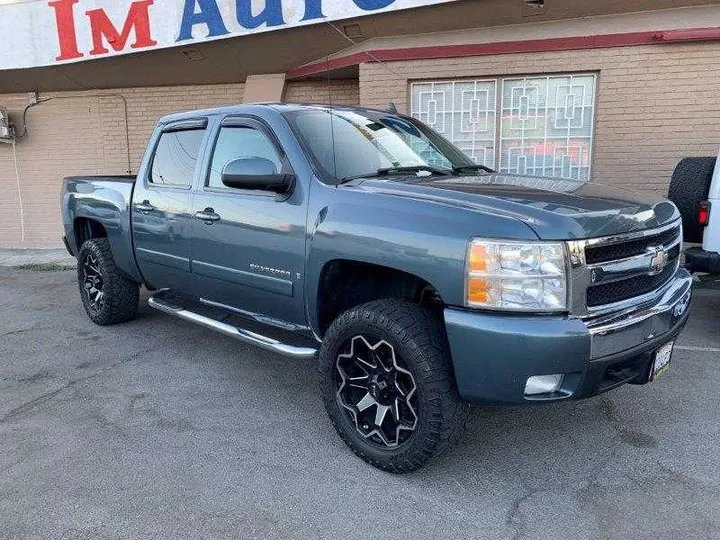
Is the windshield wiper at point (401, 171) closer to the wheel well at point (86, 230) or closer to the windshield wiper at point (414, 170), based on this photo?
the windshield wiper at point (414, 170)

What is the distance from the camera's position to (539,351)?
8.32 feet

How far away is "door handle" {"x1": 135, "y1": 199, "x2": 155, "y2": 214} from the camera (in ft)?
15.4

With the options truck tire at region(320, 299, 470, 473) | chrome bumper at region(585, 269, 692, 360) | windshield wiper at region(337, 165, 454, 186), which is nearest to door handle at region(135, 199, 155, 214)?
windshield wiper at region(337, 165, 454, 186)

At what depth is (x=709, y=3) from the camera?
6766mm

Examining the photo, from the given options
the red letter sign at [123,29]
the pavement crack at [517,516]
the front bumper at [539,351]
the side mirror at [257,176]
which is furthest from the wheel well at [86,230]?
the pavement crack at [517,516]

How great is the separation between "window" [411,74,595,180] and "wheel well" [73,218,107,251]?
4.48 m

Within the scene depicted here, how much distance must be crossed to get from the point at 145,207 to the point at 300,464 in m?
2.63

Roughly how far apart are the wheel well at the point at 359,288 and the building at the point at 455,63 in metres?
4.71

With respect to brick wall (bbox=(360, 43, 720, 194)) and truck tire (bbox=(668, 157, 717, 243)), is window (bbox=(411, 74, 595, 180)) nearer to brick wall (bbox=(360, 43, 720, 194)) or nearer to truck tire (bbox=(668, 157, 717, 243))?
brick wall (bbox=(360, 43, 720, 194))

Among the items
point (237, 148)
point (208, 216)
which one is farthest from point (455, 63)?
point (208, 216)

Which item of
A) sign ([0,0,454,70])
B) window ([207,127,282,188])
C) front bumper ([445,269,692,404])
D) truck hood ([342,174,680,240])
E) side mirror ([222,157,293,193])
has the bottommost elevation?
front bumper ([445,269,692,404])

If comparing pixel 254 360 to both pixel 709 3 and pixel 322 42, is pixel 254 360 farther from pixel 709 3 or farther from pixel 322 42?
pixel 709 3

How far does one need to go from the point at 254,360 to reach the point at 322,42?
5.47 m

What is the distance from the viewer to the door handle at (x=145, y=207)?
4.68 m
